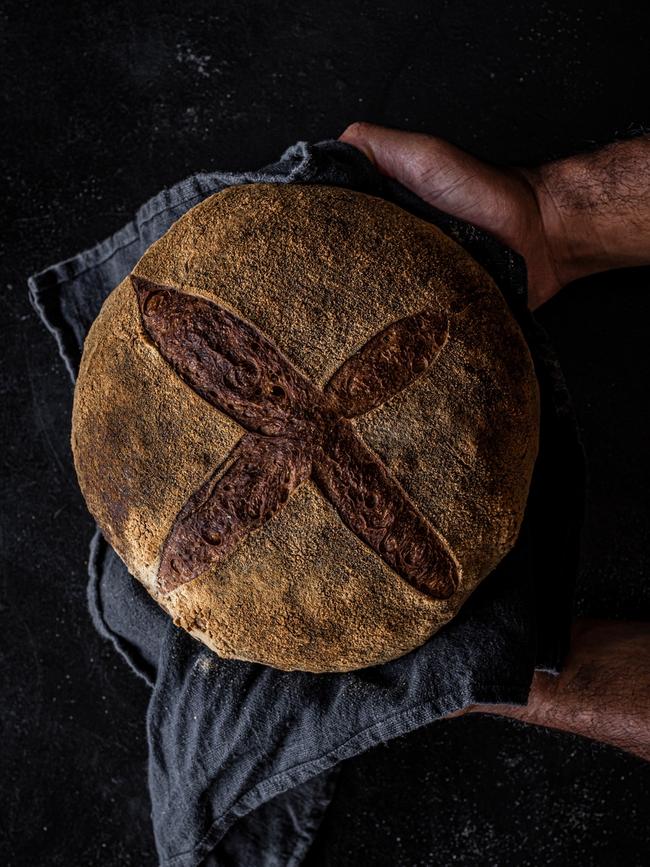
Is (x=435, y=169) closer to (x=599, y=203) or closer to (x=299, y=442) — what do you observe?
(x=599, y=203)

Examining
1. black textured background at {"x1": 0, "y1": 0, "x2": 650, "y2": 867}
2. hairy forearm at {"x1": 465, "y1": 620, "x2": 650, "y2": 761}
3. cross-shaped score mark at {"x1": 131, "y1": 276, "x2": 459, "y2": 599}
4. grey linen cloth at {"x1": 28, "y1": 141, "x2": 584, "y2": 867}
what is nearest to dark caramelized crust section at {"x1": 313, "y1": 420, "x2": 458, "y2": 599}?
cross-shaped score mark at {"x1": 131, "y1": 276, "x2": 459, "y2": 599}

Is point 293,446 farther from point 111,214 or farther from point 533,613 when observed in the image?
point 111,214

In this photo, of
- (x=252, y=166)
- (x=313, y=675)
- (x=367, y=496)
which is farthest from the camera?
(x=252, y=166)

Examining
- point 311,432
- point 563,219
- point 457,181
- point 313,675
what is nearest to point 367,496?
point 311,432

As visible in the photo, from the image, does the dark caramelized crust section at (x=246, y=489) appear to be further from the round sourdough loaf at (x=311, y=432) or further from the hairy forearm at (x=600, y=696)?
the hairy forearm at (x=600, y=696)

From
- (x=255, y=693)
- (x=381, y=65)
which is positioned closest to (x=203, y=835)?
(x=255, y=693)

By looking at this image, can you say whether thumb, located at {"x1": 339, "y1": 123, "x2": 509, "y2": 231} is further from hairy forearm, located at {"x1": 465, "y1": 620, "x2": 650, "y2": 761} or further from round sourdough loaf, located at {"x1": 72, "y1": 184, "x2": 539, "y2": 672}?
hairy forearm, located at {"x1": 465, "y1": 620, "x2": 650, "y2": 761}

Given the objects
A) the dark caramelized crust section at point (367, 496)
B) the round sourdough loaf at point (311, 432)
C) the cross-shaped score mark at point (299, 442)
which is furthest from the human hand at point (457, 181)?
the dark caramelized crust section at point (367, 496)
